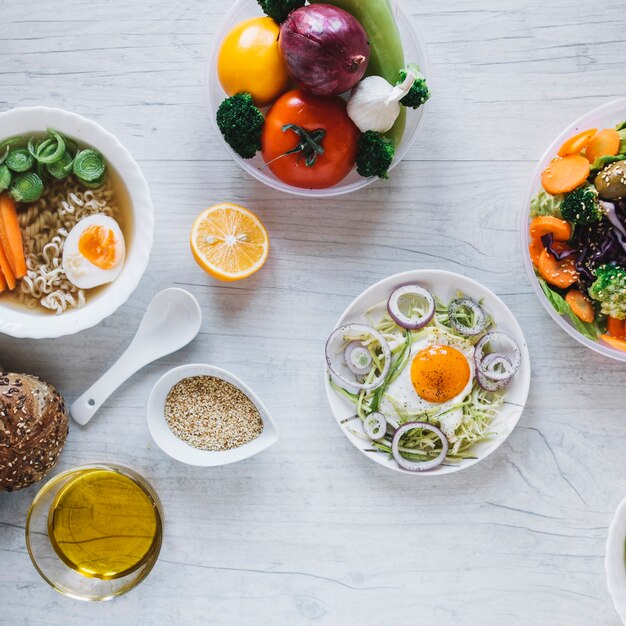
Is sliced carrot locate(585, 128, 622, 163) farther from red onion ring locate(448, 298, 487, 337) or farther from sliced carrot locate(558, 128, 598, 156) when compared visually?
red onion ring locate(448, 298, 487, 337)

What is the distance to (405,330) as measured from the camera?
1813mm

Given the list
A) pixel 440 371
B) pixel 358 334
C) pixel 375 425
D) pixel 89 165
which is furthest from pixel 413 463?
pixel 89 165

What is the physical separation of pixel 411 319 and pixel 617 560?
0.81 metres

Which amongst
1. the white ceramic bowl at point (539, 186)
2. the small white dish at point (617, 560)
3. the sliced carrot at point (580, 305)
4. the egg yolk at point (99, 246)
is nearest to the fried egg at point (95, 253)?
the egg yolk at point (99, 246)

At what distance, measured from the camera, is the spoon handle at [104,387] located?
1842 millimetres

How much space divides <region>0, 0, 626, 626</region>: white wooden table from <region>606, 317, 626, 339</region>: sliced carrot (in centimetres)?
15

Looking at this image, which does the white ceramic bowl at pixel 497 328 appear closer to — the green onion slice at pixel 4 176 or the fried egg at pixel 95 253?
the fried egg at pixel 95 253

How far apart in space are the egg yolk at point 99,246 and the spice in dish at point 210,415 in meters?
0.39

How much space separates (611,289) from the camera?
1637 mm

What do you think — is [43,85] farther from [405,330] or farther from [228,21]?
[405,330]

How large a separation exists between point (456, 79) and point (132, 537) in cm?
151

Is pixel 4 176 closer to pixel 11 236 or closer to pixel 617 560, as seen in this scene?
pixel 11 236

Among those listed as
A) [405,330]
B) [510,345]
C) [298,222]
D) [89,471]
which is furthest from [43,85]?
[510,345]

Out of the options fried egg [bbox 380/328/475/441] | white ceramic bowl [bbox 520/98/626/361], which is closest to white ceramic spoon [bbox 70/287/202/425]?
fried egg [bbox 380/328/475/441]
